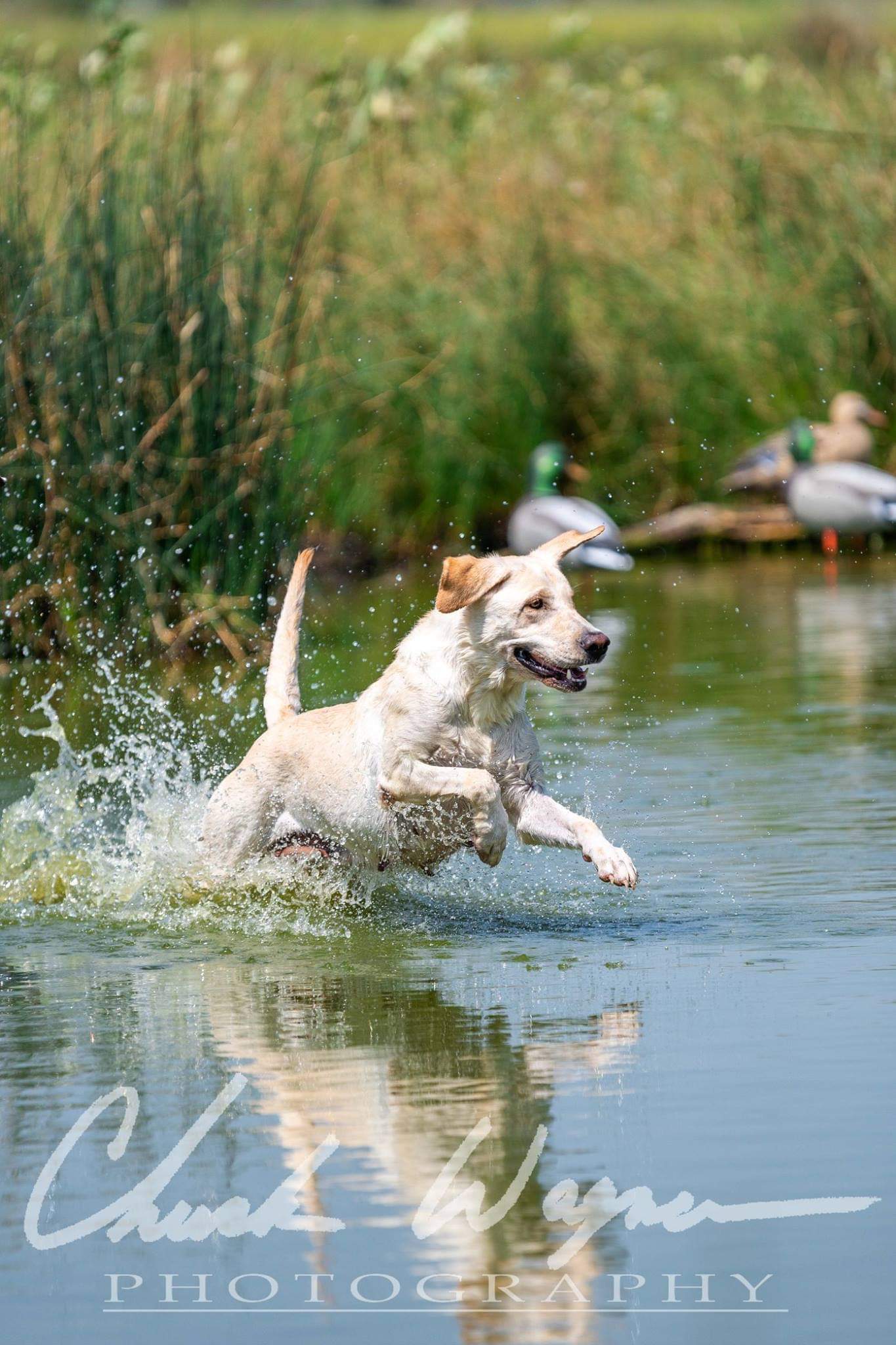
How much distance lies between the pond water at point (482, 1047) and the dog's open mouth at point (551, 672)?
2.51 ft

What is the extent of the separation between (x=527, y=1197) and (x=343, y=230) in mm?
15023

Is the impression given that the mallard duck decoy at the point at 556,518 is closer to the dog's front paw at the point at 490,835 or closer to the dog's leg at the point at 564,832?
the dog's leg at the point at 564,832

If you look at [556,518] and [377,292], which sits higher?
[377,292]

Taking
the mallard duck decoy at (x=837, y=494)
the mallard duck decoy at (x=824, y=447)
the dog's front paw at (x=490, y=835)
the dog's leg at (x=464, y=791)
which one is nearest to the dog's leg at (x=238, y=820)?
the dog's leg at (x=464, y=791)

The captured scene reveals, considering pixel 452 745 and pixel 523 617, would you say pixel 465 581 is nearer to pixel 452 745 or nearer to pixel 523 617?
pixel 523 617

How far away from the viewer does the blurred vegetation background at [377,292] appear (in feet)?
41.8

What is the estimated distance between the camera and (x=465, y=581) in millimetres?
6809

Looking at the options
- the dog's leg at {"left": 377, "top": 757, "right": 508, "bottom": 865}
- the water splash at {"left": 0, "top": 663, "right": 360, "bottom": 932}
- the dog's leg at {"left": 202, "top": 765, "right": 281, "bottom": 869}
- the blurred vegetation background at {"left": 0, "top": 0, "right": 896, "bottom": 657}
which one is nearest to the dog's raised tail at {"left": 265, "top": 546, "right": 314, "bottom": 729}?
the dog's leg at {"left": 202, "top": 765, "right": 281, "bottom": 869}

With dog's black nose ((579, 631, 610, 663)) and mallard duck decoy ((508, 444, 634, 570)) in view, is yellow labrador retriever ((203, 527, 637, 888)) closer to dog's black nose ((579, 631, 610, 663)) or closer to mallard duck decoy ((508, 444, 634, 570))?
dog's black nose ((579, 631, 610, 663))

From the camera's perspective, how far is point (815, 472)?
1722 centimetres

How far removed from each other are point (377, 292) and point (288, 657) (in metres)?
10.8

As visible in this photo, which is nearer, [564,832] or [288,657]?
[564,832]

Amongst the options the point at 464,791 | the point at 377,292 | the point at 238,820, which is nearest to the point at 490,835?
the point at 464,791

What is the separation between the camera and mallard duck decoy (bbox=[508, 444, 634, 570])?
15.9 metres
